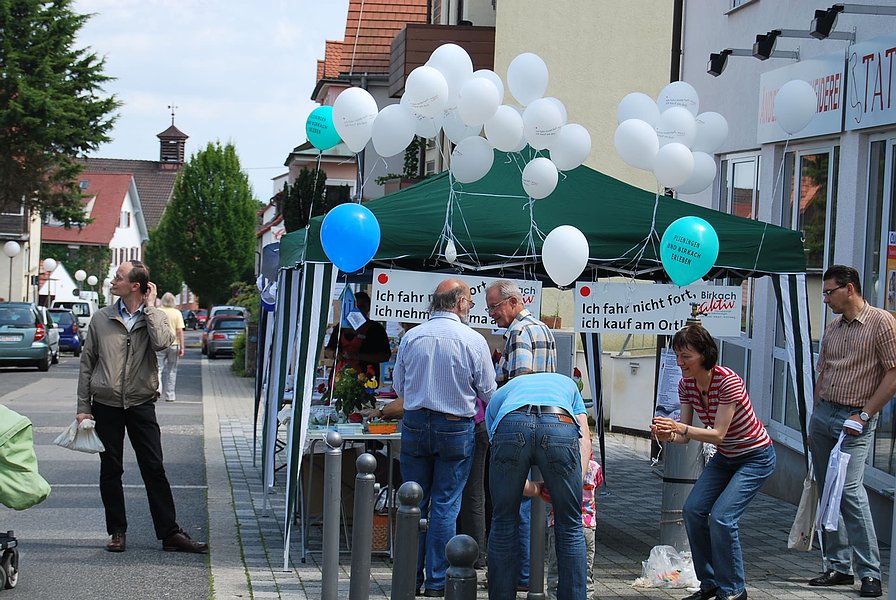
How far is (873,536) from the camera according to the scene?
8.06 m

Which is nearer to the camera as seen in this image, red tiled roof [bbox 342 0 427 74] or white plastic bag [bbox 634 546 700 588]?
white plastic bag [bbox 634 546 700 588]

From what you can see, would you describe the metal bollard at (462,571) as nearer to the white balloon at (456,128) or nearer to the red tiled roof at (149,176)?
the white balloon at (456,128)

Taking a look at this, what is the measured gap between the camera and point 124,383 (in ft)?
28.1

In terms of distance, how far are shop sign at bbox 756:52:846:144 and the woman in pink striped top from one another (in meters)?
4.17

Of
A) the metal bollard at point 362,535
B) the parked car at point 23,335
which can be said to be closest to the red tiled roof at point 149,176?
the parked car at point 23,335

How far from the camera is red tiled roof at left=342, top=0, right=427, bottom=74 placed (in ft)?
105

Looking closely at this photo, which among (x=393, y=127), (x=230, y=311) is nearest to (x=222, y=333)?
(x=230, y=311)

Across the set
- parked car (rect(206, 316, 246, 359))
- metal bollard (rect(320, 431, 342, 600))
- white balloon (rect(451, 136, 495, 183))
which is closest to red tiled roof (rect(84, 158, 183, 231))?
parked car (rect(206, 316, 246, 359))

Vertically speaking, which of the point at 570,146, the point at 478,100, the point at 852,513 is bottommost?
the point at 852,513

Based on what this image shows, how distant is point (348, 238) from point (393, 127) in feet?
3.85

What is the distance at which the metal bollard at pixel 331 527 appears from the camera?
21.8ft

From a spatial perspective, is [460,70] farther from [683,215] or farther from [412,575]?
[412,575]

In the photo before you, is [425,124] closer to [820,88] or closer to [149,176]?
[820,88]

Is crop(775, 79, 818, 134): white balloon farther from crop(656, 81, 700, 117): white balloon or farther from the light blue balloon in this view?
the light blue balloon
